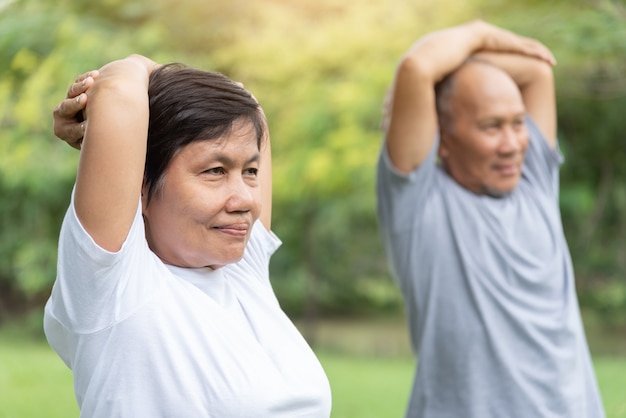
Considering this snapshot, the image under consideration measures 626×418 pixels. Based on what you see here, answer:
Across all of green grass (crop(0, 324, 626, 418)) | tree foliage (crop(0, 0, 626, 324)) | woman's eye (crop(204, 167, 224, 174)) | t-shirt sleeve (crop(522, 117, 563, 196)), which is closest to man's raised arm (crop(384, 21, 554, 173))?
t-shirt sleeve (crop(522, 117, 563, 196))

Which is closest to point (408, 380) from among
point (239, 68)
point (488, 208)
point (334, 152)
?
point (334, 152)

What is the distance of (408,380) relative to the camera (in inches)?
336

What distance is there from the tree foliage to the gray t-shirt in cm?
588

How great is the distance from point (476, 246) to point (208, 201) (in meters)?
1.35

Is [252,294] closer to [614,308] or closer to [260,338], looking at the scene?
[260,338]

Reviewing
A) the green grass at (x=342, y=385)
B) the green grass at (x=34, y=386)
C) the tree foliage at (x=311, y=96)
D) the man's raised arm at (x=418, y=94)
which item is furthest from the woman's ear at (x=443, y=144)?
the tree foliage at (x=311, y=96)

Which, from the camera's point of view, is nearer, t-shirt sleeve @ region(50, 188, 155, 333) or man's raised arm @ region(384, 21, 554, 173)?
t-shirt sleeve @ region(50, 188, 155, 333)

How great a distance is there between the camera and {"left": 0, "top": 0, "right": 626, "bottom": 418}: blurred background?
8953mm

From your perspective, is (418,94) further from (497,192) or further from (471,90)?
(497,192)

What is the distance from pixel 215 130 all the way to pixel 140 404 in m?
0.48

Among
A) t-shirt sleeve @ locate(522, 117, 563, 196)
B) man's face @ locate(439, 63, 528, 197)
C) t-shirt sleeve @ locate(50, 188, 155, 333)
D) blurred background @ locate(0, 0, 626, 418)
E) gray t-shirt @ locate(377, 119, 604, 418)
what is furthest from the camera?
blurred background @ locate(0, 0, 626, 418)

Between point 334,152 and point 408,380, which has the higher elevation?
point 334,152

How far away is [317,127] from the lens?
1092 centimetres

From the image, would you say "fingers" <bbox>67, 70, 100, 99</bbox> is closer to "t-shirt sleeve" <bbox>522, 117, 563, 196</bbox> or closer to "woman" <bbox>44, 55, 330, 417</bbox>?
"woman" <bbox>44, 55, 330, 417</bbox>
